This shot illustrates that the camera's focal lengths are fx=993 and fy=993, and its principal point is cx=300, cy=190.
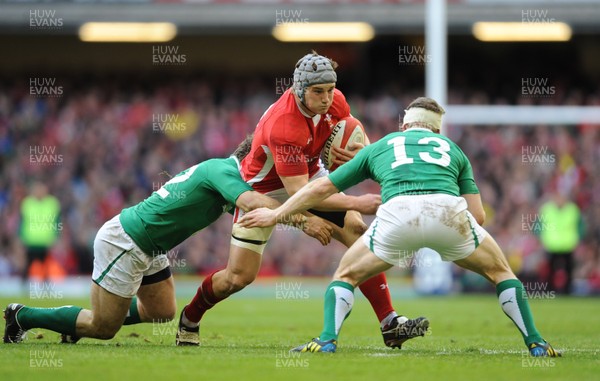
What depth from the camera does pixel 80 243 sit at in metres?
21.3

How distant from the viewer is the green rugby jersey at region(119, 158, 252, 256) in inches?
302

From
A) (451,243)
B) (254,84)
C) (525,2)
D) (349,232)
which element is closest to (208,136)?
(254,84)

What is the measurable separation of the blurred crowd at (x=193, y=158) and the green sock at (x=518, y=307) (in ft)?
39.9

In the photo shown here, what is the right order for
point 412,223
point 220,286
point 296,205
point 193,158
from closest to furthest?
point 412,223 < point 296,205 < point 220,286 < point 193,158

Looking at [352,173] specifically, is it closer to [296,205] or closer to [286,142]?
[296,205]

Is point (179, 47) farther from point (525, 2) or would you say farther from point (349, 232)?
point (349, 232)

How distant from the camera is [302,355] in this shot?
22.5 feet

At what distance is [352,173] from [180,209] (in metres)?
1.51

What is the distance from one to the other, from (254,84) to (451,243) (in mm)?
18811

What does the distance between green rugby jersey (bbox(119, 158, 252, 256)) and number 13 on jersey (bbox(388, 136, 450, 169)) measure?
1.30 m

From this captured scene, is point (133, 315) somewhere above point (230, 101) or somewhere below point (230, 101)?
below

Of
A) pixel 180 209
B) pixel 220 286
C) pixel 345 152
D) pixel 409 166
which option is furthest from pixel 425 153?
pixel 220 286

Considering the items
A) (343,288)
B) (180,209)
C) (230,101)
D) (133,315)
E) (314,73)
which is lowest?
(133,315)

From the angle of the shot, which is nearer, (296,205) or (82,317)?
(296,205)
